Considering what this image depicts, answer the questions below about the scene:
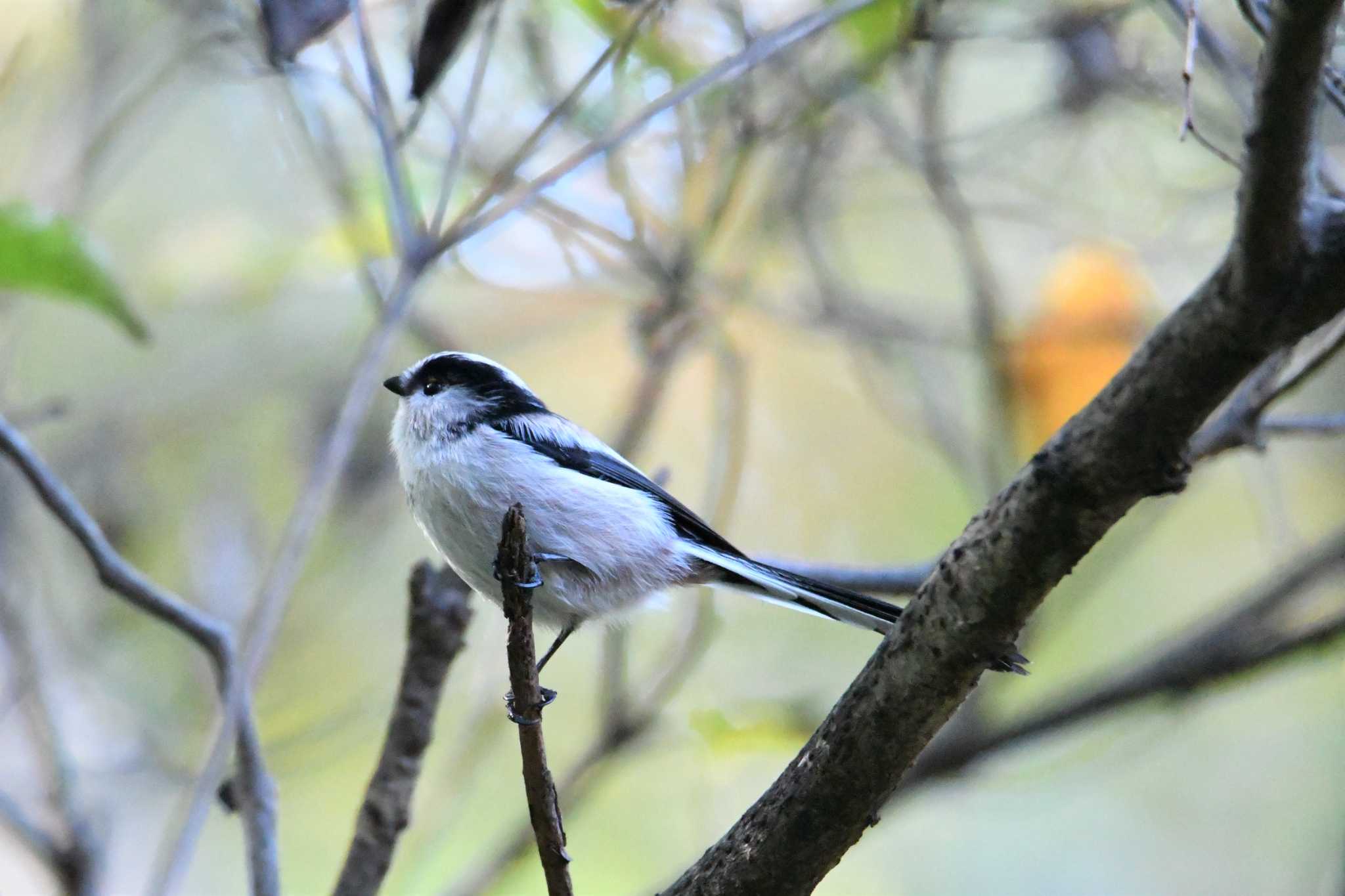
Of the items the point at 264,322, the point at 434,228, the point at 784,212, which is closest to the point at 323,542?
the point at 264,322

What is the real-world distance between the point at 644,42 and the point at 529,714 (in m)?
1.83

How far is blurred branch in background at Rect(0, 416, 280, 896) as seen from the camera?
1.84 meters

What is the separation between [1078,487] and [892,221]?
4353 millimetres

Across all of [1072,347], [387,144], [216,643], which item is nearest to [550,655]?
[216,643]

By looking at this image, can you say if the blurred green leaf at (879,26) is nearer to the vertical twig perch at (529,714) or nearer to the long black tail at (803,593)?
the long black tail at (803,593)

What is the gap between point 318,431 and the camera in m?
4.12

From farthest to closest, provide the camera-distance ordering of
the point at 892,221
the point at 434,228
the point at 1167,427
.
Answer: the point at 892,221 < the point at 434,228 < the point at 1167,427

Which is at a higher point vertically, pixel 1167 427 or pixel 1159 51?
pixel 1159 51

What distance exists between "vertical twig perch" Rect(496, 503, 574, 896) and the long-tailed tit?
50cm

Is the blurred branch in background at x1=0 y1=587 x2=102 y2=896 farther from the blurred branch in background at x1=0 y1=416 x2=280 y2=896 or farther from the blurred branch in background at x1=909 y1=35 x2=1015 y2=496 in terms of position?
the blurred branch in background at x1=909 y1=35 x2=1015 y2=496

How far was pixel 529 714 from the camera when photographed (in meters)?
1.65

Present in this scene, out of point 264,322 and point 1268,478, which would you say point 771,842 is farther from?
point 264,322

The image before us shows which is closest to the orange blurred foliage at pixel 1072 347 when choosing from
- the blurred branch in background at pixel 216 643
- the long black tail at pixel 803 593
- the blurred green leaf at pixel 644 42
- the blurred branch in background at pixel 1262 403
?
the blurred branch in background at pixel 1262 403

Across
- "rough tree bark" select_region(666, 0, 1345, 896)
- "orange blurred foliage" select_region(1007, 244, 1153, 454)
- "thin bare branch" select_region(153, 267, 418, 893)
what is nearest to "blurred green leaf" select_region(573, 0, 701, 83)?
"thin bare branch" select_region(153, 267, 418, 893)
